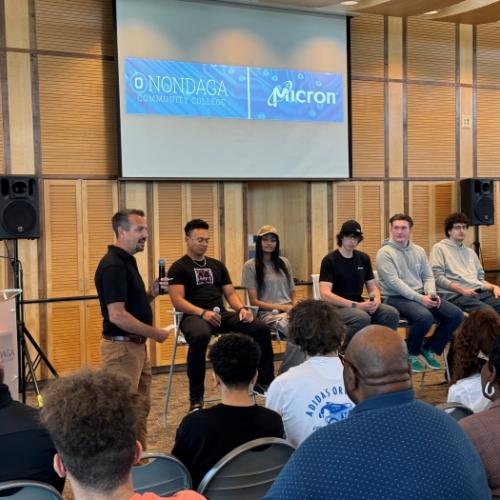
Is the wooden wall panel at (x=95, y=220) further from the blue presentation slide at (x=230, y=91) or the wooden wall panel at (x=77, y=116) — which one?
the blue presentation slide at (x=230, y=91)

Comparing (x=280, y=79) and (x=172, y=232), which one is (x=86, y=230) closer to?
(x=172, y=232)

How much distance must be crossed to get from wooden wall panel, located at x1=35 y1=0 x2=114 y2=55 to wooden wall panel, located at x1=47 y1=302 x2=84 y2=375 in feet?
7.31

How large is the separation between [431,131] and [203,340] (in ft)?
13.8

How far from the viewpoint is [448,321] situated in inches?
208

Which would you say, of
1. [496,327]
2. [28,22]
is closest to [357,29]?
[28,22]

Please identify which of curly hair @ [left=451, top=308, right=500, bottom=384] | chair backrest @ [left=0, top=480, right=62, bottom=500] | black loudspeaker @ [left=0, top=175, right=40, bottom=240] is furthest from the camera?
black loudspeaker @ [left=0, top=175, right=40, bottom=240]

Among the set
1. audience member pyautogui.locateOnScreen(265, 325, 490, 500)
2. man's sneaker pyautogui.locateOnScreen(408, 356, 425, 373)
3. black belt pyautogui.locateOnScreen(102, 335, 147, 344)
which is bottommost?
man's sneaker pyautogui.locateOnScreen(408, 356, 425, 373)

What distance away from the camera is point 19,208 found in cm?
525

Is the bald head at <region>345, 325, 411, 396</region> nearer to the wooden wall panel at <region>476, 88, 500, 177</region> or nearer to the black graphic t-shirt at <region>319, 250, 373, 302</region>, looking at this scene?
the black graphic t-shirt at <region>319, 250, 373, 302</region>

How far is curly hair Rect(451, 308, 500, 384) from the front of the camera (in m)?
2.84

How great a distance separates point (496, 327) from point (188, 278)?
239 cm

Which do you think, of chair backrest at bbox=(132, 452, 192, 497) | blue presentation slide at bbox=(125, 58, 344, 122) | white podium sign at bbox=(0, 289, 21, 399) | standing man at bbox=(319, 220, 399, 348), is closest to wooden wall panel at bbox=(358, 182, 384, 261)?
blue presentation slide at bbox=(125, 58, 344, 122)

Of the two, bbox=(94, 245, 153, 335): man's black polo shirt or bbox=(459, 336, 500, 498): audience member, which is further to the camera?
bbox=(94, 245, 153, 335): man's black polo shirt

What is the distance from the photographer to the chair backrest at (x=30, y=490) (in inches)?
68.6
